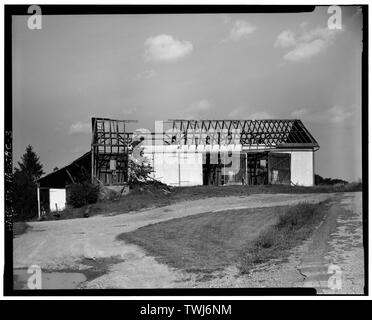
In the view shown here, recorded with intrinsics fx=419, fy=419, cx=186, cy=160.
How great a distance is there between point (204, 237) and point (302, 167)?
24.2 feet

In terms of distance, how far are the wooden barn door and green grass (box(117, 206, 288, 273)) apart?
199 inches

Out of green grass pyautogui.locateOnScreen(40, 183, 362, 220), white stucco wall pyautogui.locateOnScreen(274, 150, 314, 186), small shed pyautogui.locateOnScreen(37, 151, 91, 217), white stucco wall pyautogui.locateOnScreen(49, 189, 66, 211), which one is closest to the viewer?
green grass pyautogui.locateOnScreen(40, 183, 362, 220)

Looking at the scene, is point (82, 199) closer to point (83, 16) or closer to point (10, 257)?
point (10, 257)

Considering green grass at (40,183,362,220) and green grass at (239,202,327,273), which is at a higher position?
green grass at (40,183,362,220)

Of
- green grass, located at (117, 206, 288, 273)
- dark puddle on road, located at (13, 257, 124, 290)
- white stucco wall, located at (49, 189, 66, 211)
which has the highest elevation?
white stucco wall, located at (49, 189, 66, 211)

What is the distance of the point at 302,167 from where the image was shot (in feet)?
51.2

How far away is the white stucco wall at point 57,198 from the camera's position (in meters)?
14.5

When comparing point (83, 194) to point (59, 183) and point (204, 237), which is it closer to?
point (59, 183)

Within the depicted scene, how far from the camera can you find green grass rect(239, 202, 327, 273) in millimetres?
8522

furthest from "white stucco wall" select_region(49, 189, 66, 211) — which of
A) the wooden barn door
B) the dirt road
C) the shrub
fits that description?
→ the wooden barn door

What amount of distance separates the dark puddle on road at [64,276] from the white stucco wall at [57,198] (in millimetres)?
6160

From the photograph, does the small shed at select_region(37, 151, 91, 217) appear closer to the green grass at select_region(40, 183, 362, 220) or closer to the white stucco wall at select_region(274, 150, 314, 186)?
the green grass at select_region(40, 183, 362, 220)

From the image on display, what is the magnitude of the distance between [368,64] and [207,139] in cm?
710

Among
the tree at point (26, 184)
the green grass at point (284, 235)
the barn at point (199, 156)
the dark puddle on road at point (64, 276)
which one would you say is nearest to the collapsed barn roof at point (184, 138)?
the barn at point (199, 156)
